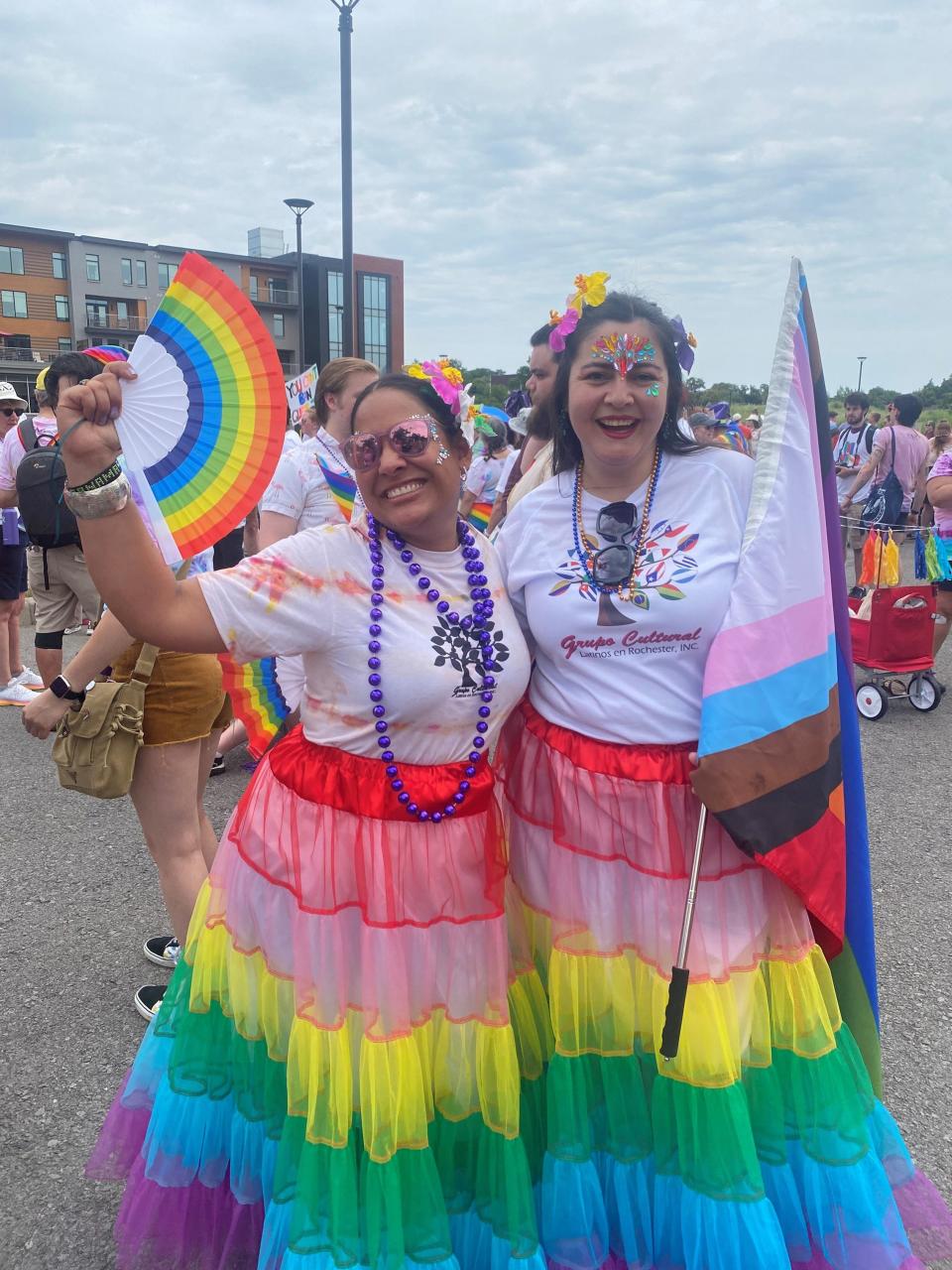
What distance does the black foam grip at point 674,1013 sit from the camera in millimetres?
1768

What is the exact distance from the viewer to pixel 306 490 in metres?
3.96

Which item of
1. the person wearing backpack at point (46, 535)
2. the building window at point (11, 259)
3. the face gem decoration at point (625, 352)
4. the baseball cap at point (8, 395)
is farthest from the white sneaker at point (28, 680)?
the building window at point (11, 259)

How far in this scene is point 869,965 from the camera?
214cm

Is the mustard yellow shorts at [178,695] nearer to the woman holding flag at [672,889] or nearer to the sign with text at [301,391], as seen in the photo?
the woman holding flag at [672,889]

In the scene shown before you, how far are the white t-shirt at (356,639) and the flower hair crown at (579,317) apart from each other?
0.67 m

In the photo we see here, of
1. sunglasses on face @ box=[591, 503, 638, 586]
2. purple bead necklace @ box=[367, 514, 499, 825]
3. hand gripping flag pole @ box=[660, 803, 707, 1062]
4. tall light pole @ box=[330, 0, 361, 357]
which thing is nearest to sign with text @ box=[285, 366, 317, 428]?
tall light pole @ box=[330, 0, 361, 357]

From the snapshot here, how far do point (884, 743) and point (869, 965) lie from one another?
4.08 m

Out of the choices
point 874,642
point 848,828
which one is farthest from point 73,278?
point 848,828

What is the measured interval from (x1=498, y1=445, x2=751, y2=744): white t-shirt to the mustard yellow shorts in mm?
1179

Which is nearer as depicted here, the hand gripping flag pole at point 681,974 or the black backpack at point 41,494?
the hand gripping flag pole at point 681,974

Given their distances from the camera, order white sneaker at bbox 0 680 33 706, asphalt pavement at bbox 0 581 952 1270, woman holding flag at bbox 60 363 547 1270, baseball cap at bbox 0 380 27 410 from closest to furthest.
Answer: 1. woman holding flag at bbox 60 363 547 1270
2. asphalt pavement at bbox 0 581 952 1270
3. white sneaker at bbox 0 680 33 706
4. baseball cap at bbox 0 380 27 410

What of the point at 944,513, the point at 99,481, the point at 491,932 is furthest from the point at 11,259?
the point at 491,932

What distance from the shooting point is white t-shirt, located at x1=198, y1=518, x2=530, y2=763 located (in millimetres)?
1741

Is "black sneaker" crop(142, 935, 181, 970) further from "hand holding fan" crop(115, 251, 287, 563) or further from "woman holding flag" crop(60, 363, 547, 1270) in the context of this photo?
"hand holding fan" crop(115, 251, 287, 563)
